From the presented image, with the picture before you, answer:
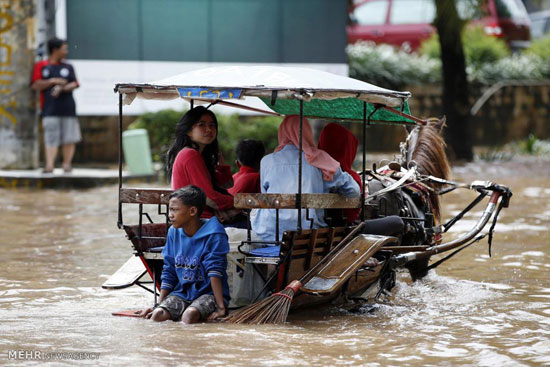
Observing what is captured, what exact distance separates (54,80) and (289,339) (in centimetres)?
995

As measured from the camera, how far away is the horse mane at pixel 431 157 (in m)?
8.38

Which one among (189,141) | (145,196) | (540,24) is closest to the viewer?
(145,196)

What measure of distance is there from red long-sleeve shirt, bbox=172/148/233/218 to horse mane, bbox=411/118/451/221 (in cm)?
241

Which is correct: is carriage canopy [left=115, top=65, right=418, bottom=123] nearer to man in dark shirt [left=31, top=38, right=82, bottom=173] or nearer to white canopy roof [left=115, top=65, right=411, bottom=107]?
white canopy roof [left=115, top=65, right=411, bottom=107]

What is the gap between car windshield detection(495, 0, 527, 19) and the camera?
22312 mm

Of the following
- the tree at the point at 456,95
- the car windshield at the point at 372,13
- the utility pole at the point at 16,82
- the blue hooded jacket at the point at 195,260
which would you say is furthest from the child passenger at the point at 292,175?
the car windshield at the point at 372,13

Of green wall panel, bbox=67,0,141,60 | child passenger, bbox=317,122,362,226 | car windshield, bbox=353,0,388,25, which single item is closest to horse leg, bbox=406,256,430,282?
child passenger, bbox=317,122,362,226

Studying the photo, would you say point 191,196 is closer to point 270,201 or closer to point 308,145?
point 270,201

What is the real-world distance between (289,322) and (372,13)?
17.3 meters

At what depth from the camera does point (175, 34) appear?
58.7ft

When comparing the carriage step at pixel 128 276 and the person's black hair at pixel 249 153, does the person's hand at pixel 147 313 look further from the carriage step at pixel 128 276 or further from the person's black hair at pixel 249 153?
the person's black hair at pixel 249 153

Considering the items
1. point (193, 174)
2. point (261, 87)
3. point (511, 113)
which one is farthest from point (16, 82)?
point (511, 113)

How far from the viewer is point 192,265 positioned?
622 cm

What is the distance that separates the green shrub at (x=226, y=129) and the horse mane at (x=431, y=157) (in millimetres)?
7192
